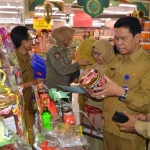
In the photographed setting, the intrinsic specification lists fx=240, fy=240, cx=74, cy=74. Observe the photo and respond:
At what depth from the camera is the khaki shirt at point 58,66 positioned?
3293 mm

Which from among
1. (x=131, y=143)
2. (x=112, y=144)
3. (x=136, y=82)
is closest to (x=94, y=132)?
(x=112, y=144)

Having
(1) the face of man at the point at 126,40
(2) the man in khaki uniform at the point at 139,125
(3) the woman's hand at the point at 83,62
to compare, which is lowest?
(2) the man in khaki uniform at the point at 139,125

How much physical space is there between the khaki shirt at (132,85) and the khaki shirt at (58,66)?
122cm

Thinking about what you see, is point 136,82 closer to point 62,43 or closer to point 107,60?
point 107,60

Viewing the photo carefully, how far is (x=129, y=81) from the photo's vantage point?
1.91 meters

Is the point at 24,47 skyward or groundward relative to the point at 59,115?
skyward

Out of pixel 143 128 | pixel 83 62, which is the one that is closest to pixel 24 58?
pixel 83 62

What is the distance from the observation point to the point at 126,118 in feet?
5.56

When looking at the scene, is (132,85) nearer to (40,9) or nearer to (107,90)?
(107,90)

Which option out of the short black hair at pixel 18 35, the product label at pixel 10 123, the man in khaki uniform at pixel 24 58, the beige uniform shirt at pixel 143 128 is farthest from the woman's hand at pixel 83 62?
the product label at pixel 10 123

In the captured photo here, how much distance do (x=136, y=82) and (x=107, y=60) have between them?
2.82ft

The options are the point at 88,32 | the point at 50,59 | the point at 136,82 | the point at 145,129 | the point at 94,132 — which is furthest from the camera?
the point at 88,32

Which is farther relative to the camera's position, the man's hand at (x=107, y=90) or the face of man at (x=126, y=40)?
the face of man at (x=126, y=40)

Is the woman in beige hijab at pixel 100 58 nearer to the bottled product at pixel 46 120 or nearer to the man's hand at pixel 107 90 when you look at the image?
the man's hand at pixel 107 90
